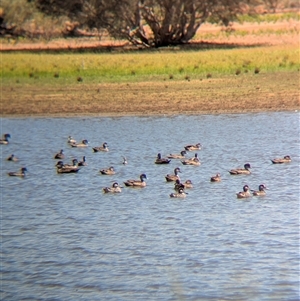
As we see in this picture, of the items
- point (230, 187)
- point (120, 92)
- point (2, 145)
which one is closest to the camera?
point (230, 187)

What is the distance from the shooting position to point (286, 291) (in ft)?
28.4

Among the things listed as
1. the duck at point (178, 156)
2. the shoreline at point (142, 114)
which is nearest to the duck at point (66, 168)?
the duck at point (178, 156)

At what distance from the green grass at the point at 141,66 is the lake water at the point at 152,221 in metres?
7.64

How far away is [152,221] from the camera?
11.9 meters

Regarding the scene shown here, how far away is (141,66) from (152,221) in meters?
17.9

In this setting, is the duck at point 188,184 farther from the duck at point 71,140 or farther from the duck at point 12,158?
the duck at point 71,140

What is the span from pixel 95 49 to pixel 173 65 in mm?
10866

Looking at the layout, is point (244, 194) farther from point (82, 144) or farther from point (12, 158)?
point (82, 144)

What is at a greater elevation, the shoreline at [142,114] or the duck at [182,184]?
the duck at [182,184]

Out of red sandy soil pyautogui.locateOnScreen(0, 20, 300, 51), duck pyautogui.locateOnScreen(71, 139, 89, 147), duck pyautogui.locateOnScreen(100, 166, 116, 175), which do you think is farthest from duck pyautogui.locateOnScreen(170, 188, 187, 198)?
red sandy soil pyautogui.locateOnScreen(0, 20, 300, 51)

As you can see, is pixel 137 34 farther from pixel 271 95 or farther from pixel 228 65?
pixel 271 95

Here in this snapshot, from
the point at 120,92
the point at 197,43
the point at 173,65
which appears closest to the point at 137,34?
the point at 197,43

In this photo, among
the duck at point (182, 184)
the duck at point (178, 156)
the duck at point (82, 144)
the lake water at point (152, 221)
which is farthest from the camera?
the duck at point (82, 144)

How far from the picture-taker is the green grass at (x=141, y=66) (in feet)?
90.5
